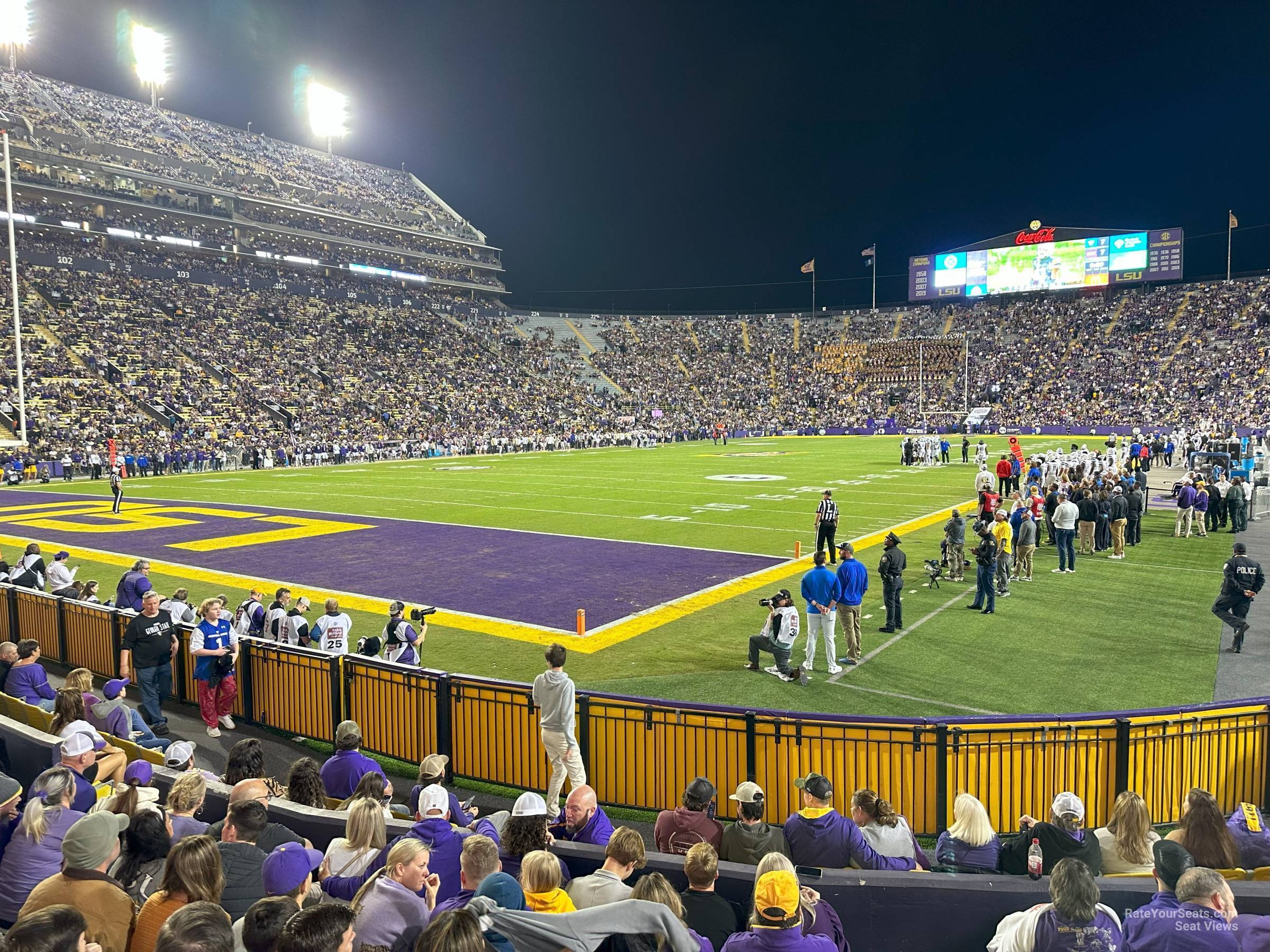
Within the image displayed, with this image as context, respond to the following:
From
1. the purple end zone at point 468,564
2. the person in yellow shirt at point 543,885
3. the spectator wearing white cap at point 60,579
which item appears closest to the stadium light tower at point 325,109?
the purple end zone at point 468,564

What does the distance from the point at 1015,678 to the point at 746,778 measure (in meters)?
5.04

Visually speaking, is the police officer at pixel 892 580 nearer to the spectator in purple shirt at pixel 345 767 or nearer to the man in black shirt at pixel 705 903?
the spectator in purple shirt at pixel 345 767

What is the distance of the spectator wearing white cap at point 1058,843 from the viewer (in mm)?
4559

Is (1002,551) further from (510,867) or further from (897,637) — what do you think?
(510,867)

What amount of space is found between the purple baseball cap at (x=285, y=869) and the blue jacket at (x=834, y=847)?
2.73 metres

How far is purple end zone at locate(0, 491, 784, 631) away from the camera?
14.4m

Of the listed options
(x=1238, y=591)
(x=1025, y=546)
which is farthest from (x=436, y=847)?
(x=1025, y=546)

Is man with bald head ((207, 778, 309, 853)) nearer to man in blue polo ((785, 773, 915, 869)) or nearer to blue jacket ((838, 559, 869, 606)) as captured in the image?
man in blue polo ((785, 773, 915, 869))

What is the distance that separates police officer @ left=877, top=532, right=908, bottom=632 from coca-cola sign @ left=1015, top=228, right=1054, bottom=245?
8531 cm

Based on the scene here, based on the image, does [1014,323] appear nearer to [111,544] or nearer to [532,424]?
[532,424]

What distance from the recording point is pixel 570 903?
3717 mm

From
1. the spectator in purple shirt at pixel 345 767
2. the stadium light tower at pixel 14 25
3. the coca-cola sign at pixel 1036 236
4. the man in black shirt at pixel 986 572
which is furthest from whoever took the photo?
the coca-cola sign at pixel 1036 236

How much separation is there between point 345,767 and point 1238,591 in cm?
1122

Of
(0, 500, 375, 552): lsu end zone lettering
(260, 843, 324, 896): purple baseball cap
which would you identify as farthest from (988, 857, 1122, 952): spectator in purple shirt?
(0, 500, 375, 552): lsu end zone lettering
